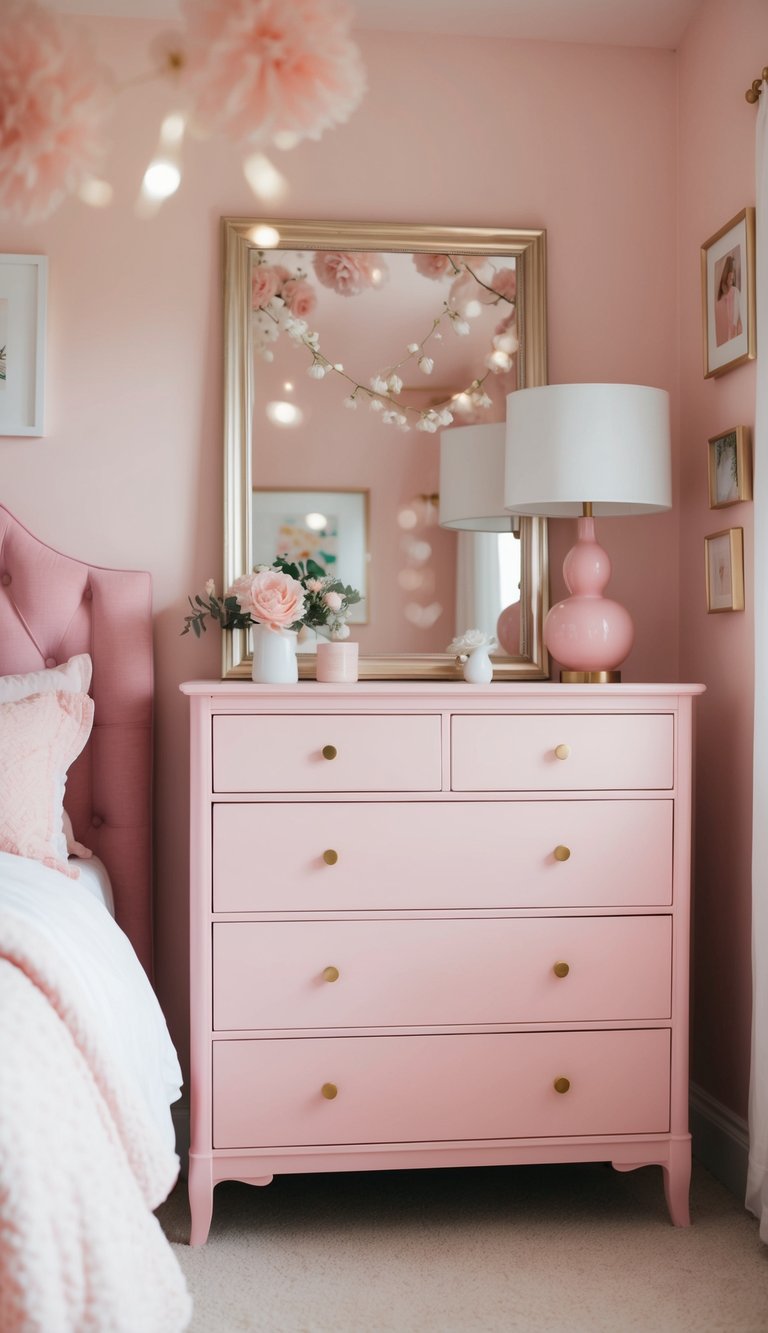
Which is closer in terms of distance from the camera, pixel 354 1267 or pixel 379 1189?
pixel 354 1267

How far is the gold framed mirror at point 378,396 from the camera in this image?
2.57 m

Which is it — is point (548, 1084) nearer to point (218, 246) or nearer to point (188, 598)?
point (188, 598)

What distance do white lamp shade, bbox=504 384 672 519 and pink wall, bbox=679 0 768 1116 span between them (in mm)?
233

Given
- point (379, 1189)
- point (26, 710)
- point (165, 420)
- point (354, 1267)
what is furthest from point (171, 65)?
point (379, 1189)

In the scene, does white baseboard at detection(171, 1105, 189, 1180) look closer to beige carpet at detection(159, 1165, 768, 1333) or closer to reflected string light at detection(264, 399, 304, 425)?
beige carpet at detection(159, 1165, 768, 1333)

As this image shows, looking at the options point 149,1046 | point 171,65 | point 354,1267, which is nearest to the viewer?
point 171,65

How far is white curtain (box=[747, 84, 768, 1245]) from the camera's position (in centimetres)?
206

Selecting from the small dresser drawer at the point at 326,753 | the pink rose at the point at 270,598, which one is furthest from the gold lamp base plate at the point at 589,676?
the pink rose at the point at 270,598

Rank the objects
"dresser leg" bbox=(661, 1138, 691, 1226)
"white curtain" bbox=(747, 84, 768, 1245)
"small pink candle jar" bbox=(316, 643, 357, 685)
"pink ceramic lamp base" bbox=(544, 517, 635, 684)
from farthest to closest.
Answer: "pink ceramic lamp base" bbox=(544, 517, 635, 684)
"small pink candle jar" bbox=(316, 643, 357, 685)
"dresser leg" bbox=(661, 1138, 691, 1226)
"white curtain" bbox=(747, 84, 768, 1245)

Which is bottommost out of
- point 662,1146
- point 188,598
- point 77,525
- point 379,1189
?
point 379,1189

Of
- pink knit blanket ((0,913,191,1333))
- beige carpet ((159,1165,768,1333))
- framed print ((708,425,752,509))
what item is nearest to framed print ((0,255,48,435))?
pink knit blanket ((0,913,191,1333))

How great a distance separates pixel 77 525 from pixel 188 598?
1.02 feet

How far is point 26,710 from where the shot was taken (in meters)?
2.08

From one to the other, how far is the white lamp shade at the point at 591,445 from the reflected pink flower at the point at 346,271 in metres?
0.54
